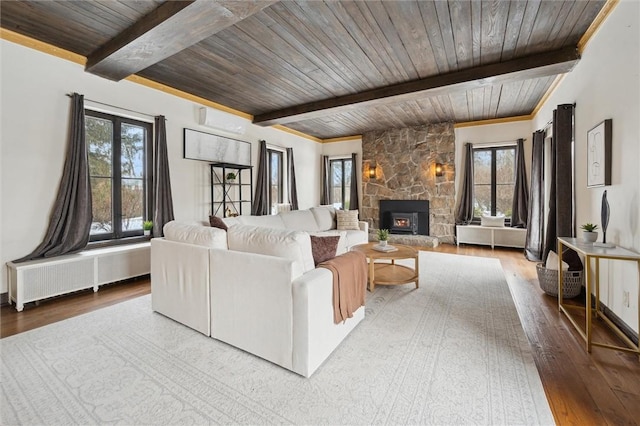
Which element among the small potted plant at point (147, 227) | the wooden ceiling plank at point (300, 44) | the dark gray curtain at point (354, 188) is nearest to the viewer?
the wooden ceiling plank at point (300, 44)

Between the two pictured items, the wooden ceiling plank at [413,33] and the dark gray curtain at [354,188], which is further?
the dark gray curtain at [354,188]

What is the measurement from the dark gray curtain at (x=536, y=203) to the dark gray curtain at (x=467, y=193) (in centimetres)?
147

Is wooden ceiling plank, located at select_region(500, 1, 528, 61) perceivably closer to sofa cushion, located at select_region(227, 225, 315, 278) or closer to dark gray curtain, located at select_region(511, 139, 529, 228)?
sofa cushion, located at select_region(227, 225, 315, 278)

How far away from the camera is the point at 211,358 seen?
1964 millimetres

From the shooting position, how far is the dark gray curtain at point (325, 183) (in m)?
8.06

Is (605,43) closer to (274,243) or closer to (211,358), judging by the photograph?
(274,243)

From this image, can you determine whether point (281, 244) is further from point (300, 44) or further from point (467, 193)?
point (467, 193)

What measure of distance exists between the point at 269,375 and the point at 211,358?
0.49m

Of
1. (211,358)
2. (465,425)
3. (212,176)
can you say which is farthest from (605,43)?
(212,176)

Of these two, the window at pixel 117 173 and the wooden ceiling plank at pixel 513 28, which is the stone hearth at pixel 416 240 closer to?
the wooden ceiling plank at pixel 513 28

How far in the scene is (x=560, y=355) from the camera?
200 cm

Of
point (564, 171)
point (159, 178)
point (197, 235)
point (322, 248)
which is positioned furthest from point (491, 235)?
point (159, 178)

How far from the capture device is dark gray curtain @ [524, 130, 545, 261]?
4676 millimetres

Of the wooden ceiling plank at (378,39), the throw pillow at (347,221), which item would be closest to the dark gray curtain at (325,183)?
the throw pillow at (347,221)
